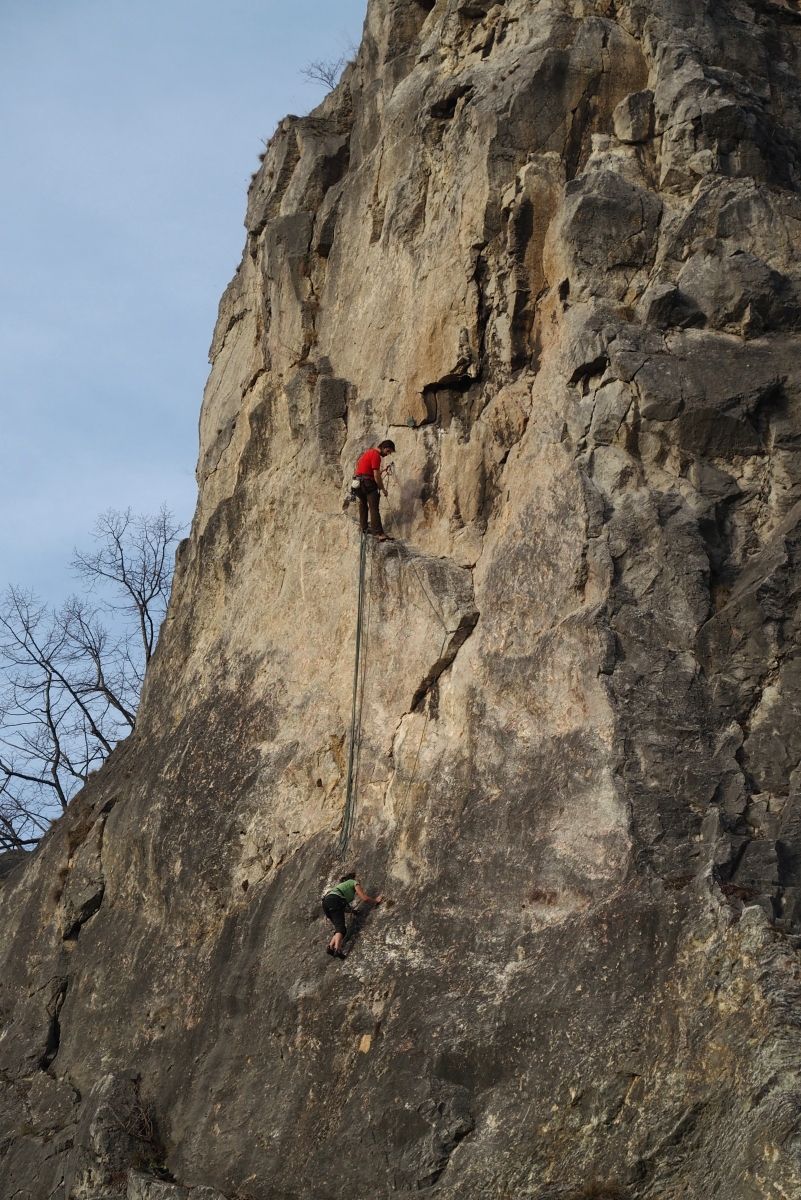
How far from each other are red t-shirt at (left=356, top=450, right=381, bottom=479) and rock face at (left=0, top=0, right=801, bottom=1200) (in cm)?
55

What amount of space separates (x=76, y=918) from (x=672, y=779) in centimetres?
940

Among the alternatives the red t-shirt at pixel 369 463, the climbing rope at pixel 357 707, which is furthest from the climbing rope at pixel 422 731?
the red t-shirt at pixel 369 463

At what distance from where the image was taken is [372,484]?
15375 millimetres

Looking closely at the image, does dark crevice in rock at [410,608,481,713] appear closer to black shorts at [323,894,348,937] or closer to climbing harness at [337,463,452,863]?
climbing harness at [337,463,452,863]

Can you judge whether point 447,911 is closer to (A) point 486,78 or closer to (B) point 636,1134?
(B) point 636,1134

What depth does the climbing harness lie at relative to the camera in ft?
44.4

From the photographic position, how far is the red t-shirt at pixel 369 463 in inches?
604

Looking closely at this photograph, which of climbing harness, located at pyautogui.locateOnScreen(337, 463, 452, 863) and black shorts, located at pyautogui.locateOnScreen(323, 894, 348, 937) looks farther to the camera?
climbing harness, located at pyautogui.locateOnScreen(337, 463, 452, 863)

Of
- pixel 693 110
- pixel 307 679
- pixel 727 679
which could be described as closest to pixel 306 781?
pixel 307 679

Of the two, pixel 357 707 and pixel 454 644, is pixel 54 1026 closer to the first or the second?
pixel 357 707

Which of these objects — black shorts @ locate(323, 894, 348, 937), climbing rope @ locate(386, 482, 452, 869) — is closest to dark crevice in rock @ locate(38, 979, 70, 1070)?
black shorts @ locate(323, 894, 348, 937)

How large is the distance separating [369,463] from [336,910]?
5.76 meters

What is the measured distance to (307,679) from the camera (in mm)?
15570

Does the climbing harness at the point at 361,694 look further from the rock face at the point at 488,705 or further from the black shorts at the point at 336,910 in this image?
the black shorts at the point at 336,910
